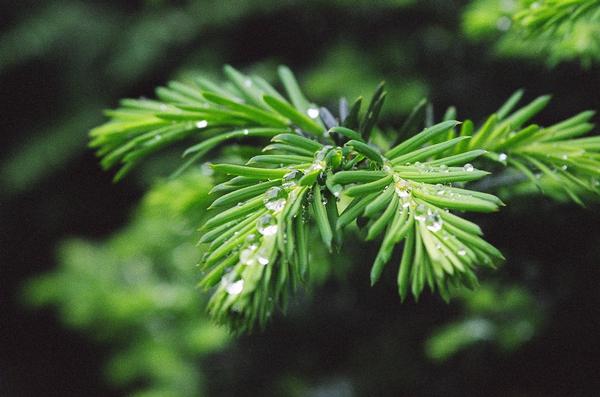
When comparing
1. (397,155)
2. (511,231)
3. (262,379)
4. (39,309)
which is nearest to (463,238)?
(397,155)

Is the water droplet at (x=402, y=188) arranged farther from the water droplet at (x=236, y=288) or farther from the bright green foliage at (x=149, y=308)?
the bright green foliage at (x=149, y=308)

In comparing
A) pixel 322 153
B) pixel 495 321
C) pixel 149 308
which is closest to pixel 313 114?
pixel 322 153

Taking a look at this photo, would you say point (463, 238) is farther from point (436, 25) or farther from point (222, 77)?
point (222, 77)

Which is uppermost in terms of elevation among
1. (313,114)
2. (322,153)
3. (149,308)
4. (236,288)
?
(149,308)

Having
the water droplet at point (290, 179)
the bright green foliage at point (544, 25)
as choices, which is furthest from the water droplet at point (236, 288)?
the bright green foliage at point (544, 25)

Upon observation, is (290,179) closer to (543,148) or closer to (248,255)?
(248,255)
